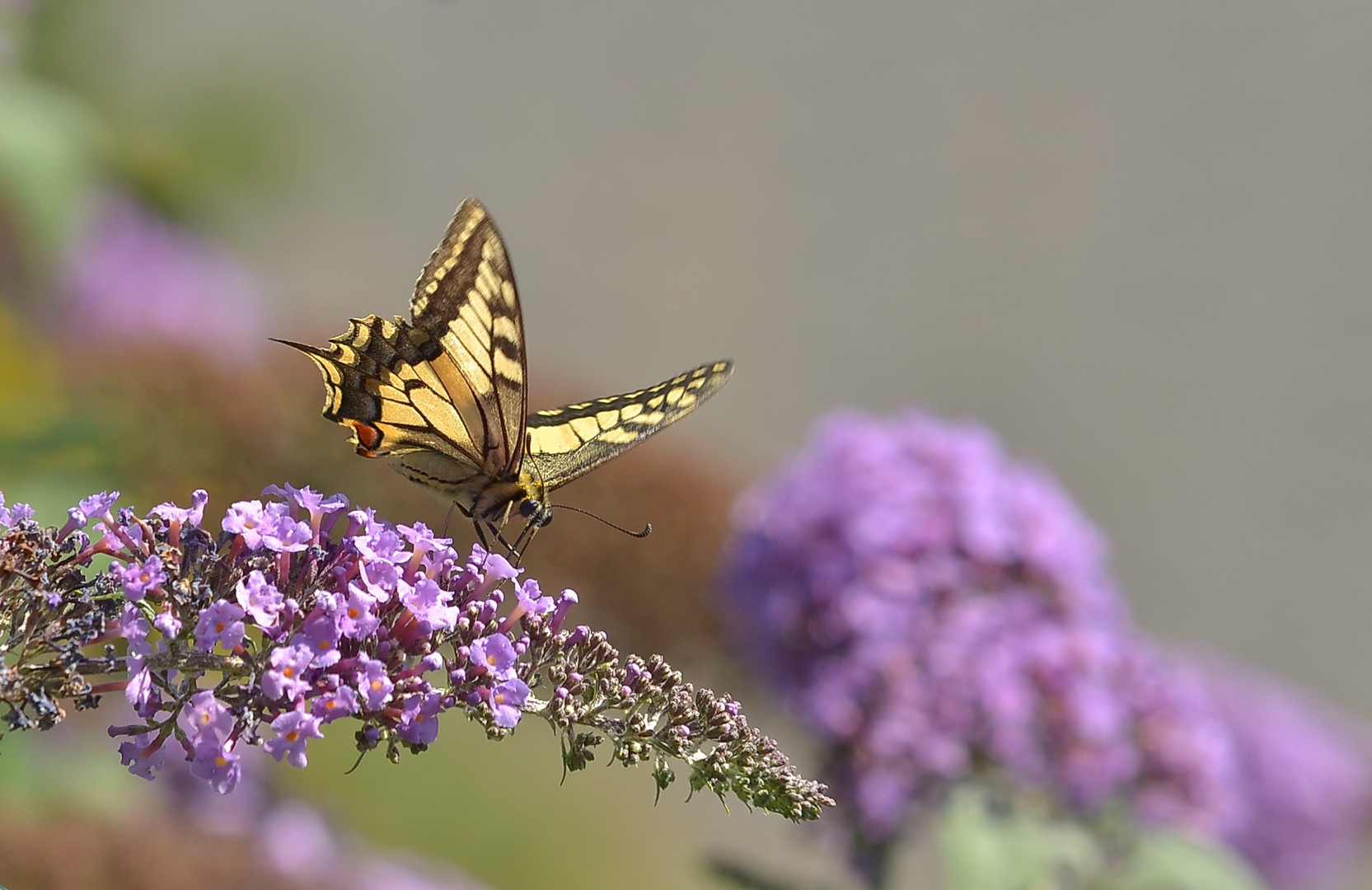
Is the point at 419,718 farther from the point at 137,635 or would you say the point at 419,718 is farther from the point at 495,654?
the point at 137,635

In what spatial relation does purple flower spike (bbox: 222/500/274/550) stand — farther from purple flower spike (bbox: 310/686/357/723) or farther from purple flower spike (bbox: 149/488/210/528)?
purple flower spike (bbox: 310/686/357/723)

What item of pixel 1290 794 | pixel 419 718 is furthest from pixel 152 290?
pixel 419 718

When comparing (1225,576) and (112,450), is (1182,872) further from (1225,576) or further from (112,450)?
(1225,576)

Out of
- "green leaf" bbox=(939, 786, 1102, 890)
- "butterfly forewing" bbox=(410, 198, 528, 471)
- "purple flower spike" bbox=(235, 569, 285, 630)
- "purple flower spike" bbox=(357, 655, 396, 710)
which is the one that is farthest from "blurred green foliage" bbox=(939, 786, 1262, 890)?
"purple flower spike" bbox=(235, 569, 285, 630)

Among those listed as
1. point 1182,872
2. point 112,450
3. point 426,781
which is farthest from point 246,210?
point 1182,872

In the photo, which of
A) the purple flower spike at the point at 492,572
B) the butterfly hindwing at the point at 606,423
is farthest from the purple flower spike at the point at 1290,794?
the purple flower spike at the point at 492,572

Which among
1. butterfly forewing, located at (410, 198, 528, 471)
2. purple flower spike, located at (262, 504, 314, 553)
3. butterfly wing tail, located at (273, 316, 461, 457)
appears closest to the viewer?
purple flower spike, located at (262, 504, 314, 553)
